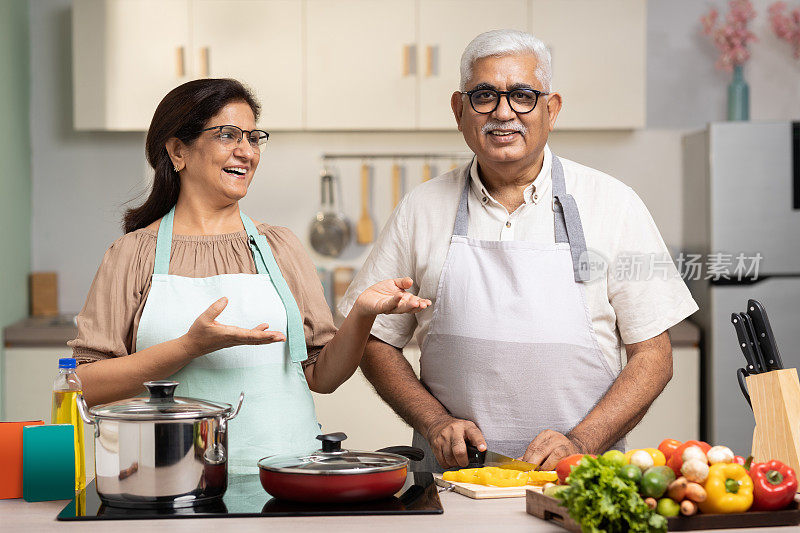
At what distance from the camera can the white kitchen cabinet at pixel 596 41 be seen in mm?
3559

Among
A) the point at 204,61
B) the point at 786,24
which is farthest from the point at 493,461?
the point at 786,24

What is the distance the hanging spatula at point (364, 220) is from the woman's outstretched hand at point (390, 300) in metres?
2.24

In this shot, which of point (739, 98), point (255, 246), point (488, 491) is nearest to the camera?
point (488, 491)

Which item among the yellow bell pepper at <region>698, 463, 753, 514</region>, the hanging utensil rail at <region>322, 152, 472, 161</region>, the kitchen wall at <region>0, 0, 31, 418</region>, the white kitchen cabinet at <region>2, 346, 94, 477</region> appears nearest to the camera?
the yellow bell pepper at <region>698, 463, 753, 514</region>

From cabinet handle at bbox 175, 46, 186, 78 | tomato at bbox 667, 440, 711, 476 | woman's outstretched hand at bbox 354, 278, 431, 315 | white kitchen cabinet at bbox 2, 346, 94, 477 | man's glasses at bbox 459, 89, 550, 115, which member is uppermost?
cabinet handle at bbox 175, 46, 186, 78

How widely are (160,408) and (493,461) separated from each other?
0.62m

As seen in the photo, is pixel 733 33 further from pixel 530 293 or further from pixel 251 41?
pixel 530 293

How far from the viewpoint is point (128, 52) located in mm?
3539

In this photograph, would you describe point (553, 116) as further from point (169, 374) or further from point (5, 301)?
point (5, 301)

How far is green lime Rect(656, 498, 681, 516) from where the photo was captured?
1.18 m

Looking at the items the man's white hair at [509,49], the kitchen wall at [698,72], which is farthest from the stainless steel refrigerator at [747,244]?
the man's white hair at [509,49]

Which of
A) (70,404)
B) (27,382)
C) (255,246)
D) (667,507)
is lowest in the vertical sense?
(27,382)

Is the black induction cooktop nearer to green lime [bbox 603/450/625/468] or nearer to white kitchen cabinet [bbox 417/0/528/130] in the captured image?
green lime [bbox 603/450/625/468]

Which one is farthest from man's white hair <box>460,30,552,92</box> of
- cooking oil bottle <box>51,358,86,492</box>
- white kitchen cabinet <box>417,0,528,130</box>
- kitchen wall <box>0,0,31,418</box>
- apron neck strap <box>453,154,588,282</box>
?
kitchen wall <box>0,0,31,418</box>
